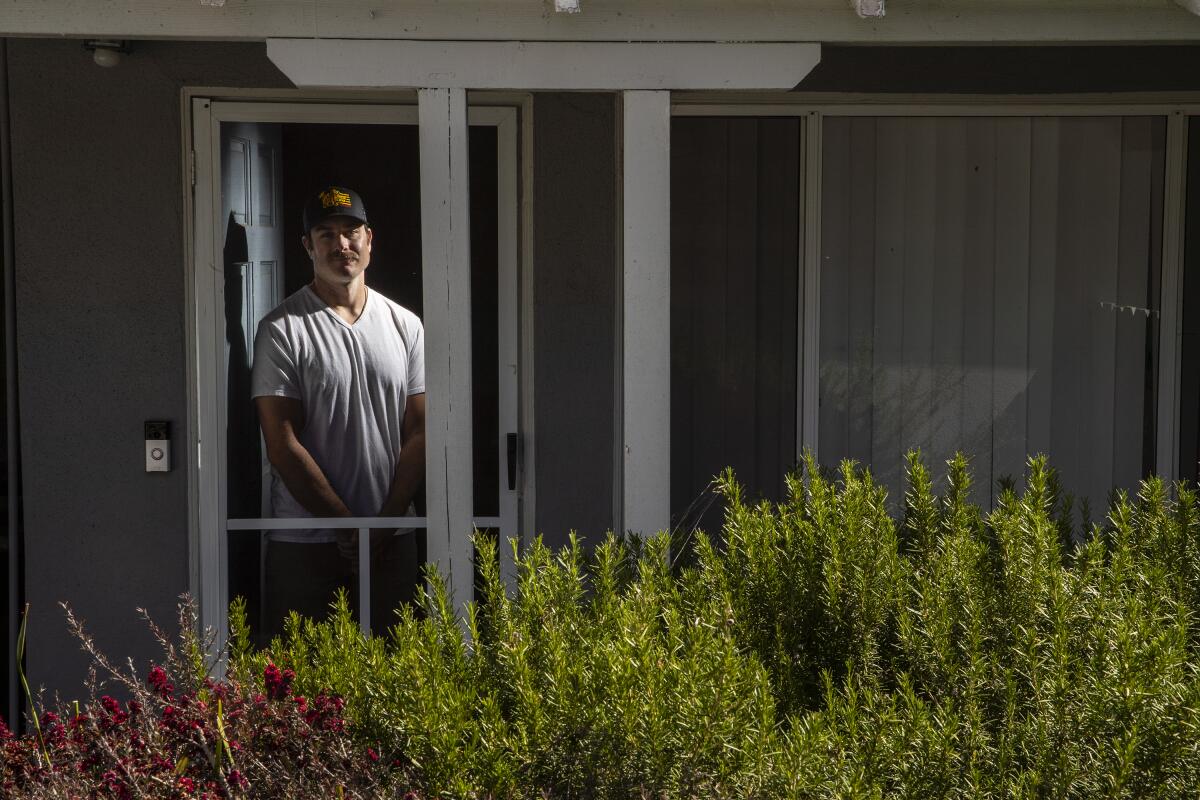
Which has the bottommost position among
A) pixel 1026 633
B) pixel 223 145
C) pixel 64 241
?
pixel 1026 633

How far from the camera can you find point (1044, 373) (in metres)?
4.87

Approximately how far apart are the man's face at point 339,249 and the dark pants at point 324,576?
0.98 meters

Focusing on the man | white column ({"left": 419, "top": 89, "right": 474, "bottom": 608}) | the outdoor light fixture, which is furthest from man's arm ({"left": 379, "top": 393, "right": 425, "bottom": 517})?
the outdoor light fixture

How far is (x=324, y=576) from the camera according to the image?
4.66 meters

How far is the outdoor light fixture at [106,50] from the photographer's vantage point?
430 cm

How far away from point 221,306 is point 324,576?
3.49 ft

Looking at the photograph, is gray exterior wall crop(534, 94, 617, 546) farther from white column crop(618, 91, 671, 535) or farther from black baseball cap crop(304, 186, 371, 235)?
white column crop(618, 91, 671, 535)

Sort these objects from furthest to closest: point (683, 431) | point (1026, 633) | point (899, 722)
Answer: point (683, 431) → point (1026, 633) → point (899, 722)

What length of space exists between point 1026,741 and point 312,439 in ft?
9.86

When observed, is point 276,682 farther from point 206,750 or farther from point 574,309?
point 574,309

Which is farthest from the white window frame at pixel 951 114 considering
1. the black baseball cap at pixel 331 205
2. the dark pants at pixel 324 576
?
the dark pants at pixel 324 576

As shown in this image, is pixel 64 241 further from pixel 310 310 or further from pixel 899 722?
pixel 899 722

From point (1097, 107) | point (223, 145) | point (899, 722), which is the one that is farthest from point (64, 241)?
point (1097, 107)

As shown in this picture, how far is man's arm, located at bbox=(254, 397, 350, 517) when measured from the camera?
4602mm
